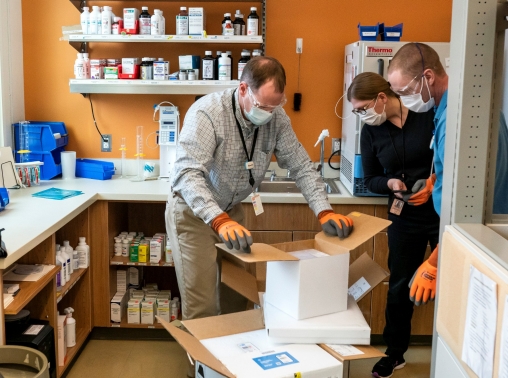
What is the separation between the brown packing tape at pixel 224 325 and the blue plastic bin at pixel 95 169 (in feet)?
6.43

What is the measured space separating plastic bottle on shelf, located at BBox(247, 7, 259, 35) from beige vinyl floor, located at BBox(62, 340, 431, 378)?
1.90 m

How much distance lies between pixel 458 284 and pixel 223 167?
4.39 ft

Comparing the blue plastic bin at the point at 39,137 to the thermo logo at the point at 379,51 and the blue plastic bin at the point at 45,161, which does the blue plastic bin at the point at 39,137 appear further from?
the thermo logo at the point at 379,51

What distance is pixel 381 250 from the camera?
10.6ft

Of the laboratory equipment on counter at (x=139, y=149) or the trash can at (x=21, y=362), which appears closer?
the trash can at (x=21, y=362)

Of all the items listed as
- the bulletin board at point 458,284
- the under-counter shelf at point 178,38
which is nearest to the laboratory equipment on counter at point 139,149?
the under-counter shelf at point 178,38

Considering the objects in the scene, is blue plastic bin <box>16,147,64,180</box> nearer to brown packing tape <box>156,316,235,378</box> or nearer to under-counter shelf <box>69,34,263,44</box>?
under-counter shelf <box>69,34,263,44</box>

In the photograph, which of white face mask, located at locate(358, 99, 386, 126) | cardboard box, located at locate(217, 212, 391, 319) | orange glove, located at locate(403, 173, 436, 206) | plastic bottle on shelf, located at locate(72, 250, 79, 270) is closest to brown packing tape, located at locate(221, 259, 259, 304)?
cardboard box, located at locate(217, 212, 391, 319)

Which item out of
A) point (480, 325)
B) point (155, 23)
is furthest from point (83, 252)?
point (480, 325)

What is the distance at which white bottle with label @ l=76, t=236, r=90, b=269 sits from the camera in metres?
3.20

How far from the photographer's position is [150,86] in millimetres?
3520

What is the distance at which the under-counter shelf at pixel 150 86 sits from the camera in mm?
3453

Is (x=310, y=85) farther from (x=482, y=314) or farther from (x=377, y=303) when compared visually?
(x=482, y=314)

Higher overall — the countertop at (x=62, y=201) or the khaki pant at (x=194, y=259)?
the countertop at (x=62, y=201)
